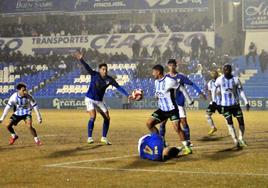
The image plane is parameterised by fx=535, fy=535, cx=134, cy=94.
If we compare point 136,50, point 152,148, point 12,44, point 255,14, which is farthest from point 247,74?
point 152,148

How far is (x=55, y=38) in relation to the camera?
50438mm

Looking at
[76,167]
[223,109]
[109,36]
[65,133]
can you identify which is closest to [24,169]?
[76,167]

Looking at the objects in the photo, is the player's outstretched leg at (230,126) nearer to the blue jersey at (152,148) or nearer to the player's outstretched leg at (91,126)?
the blue jersey at (152,148)

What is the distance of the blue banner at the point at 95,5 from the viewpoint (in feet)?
159

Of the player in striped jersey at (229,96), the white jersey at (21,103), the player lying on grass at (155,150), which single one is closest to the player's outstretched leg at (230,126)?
the player in striped jersey at (229,96)

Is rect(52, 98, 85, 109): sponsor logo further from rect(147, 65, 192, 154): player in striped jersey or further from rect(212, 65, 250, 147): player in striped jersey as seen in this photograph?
rect(147, 65, 192, 154): player in striped jersey

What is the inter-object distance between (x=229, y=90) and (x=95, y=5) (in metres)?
38.0

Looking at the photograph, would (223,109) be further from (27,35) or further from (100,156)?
(27,35)

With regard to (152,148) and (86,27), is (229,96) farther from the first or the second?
(86,27)

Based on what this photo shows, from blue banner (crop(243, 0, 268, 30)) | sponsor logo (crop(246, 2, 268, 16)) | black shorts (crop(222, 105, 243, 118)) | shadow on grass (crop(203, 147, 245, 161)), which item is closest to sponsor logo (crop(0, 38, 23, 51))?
blue banner (crop(243, 0, 268, 30))

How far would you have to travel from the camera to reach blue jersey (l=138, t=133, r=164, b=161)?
11914 millimetres

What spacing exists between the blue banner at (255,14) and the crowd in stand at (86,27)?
10.4 ft

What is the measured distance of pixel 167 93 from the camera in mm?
12844

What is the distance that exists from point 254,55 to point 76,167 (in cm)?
3486
